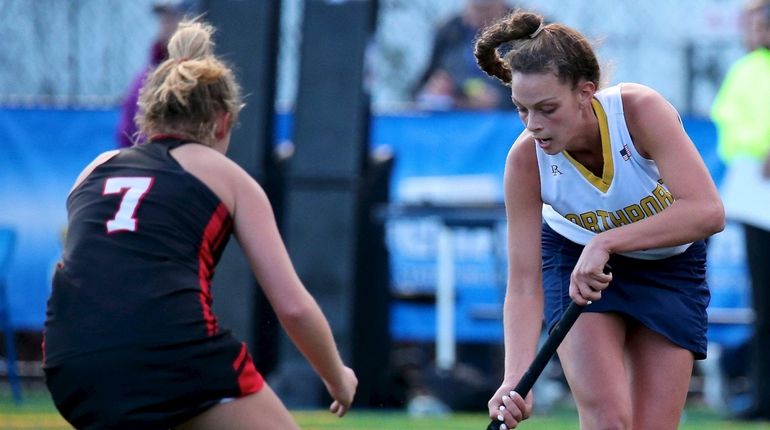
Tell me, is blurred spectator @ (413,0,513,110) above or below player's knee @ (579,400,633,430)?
above

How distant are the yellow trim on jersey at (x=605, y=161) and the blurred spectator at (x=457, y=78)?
5289 millimetres

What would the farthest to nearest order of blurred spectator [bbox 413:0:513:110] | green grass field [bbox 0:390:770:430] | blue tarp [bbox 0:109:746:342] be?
blurred spectator [bbox 413:0:513:110]
blue tarp [bbox 0:109:746:342]
green grass field [bbox 0:390:770:430]

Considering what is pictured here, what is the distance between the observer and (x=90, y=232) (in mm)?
3789

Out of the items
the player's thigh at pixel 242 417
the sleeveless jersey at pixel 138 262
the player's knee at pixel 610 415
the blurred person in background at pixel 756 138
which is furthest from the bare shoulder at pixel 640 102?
the blurred person in background at pixel 756 138

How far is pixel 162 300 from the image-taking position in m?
3.70

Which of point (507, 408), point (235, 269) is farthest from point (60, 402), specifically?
point (235, 269)

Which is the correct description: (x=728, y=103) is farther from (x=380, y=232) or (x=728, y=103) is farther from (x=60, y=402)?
(x=60, y=402)

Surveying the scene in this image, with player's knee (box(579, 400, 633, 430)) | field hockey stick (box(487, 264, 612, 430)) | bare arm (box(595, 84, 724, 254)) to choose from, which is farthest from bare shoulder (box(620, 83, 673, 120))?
player's knee (box(579, 400, 633, 430))

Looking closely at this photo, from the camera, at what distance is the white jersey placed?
430 cm

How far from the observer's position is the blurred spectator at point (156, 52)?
8.64 meters

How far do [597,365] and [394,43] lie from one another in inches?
230

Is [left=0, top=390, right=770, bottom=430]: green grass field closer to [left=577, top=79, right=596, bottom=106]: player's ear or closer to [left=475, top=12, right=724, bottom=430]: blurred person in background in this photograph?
[left=475, top=12, right=724, bottom=430]: blurred person in background

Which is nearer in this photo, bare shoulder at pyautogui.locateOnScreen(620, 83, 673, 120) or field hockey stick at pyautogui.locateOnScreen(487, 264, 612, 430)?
field hockey stick at pyautogui.locateOnScreen(487, 264, 612, 430)

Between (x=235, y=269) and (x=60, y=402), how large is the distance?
4927 mm
